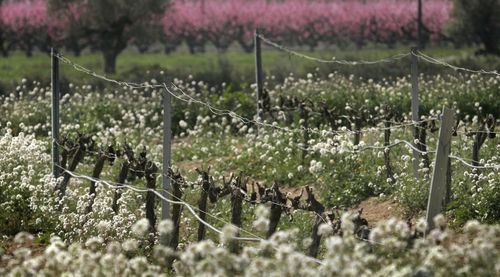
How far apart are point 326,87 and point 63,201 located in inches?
337

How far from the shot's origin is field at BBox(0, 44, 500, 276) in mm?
5879

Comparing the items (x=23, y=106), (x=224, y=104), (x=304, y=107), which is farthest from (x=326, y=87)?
(x=23, y=106)

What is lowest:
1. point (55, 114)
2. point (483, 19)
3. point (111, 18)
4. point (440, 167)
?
point (111, 18)

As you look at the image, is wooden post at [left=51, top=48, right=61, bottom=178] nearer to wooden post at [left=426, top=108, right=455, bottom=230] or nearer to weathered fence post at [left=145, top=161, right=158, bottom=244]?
weathered fence post at [left=145, top=161, right=158, bottom=244]

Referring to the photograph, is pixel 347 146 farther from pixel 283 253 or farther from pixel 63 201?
pixel 283 253

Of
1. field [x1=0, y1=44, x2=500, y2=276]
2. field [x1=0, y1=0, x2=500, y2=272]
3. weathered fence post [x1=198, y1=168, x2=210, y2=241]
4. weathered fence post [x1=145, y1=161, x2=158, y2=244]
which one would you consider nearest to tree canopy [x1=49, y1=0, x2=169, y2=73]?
field [x1=0, y1=0, x2=500, y2=272]

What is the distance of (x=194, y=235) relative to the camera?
1054 cm

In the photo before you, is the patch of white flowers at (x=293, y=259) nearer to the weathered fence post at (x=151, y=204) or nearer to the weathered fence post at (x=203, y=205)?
the weathered fence post at (x=203, y=205)

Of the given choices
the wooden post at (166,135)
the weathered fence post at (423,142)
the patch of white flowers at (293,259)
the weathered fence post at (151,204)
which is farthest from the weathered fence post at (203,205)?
the patch of white flowers at (293,259)

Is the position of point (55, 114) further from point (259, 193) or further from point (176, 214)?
point (259, 193)

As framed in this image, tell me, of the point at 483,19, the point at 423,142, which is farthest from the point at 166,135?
the point at 483,19

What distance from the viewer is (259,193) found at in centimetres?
974

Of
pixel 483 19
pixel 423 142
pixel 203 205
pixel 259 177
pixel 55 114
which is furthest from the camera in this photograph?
pixel 483 19

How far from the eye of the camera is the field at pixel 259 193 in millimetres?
5879
